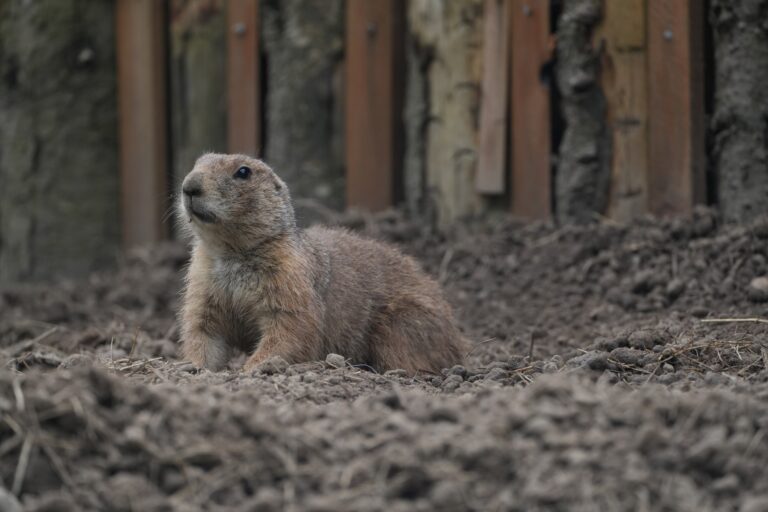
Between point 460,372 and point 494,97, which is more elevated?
point 494,97

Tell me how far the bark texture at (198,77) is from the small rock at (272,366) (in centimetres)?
424

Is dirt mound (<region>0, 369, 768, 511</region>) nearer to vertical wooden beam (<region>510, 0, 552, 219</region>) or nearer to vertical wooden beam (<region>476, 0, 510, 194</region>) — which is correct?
vertical wooden beam (<region>510, 0, 552, 219</region>)

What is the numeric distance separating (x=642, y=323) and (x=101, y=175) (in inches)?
212

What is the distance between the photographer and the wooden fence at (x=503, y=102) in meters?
7.20

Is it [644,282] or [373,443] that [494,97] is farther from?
[373,443]

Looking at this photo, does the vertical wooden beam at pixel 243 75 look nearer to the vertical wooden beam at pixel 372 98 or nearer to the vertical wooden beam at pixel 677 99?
the vertical wooden beam at pixel 372 98

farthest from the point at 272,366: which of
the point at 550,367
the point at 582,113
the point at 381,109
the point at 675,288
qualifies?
the point at 381,109

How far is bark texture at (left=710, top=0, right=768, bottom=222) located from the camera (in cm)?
690

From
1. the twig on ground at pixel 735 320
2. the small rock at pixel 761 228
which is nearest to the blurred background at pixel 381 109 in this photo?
the small rock at pixel 761 228

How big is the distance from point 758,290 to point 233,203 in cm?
308

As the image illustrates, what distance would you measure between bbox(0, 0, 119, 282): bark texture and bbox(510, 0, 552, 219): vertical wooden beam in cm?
398

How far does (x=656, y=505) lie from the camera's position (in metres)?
3.23

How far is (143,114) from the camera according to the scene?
9750 millimetres

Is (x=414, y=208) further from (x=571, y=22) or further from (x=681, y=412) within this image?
(x=681, y=412)
